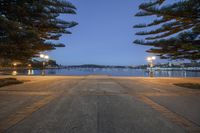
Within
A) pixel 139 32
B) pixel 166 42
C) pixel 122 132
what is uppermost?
pixel 139 32

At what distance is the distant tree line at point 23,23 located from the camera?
11117 millimetres

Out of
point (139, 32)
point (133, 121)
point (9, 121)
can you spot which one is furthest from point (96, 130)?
point (139, 32)

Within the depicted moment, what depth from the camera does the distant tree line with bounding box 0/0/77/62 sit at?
1112 cm

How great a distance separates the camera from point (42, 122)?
4.66m

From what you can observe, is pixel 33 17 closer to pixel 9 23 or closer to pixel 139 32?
pixel 9 23

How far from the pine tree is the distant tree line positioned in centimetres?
629

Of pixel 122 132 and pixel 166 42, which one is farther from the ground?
pixel 166 42

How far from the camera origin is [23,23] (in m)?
14.7

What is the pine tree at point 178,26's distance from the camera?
12750mm

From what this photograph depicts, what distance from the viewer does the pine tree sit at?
1275 cm

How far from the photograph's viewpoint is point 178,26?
15.8 meters

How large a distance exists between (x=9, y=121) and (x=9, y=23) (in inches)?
290

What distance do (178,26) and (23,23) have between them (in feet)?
33.5

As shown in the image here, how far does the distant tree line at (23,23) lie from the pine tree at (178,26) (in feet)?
20.6
